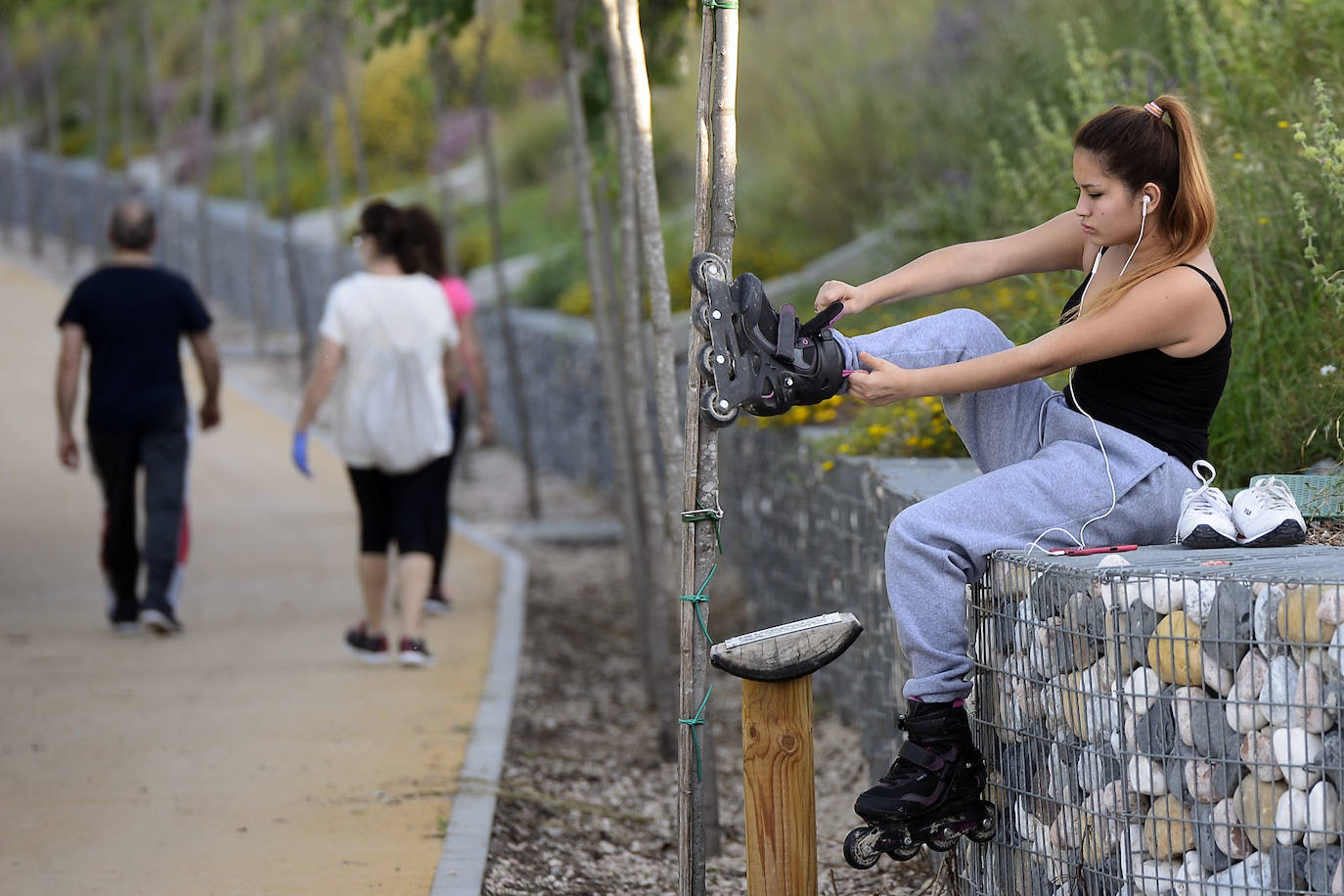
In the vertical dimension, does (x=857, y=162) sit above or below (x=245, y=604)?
above

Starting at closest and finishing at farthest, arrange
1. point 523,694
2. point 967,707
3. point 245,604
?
point 967,707 < point 523,694 < point 245,604

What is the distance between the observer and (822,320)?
3.30 m

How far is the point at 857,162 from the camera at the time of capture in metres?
10.3

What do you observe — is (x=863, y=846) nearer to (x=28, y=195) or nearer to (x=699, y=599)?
(x=699, y=599)

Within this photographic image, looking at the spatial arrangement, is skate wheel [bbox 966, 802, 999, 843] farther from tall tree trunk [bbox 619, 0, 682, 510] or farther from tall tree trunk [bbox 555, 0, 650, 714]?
tall tree trunk [bbox 555, 0, 650, 714]

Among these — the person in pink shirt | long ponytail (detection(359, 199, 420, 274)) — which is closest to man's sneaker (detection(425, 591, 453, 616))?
the person in pink shirt

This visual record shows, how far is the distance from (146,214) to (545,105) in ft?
44.3

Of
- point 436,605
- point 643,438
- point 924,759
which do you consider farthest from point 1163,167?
point 436,605

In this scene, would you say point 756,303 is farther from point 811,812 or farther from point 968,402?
point 811,812

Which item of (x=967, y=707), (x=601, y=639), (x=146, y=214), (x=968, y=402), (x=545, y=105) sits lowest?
(x=601, y=639)

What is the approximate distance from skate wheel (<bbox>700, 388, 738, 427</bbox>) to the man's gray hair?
4419mm

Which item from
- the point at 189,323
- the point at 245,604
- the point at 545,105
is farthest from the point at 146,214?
the point at 545,105

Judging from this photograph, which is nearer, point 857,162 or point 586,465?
point 857,162

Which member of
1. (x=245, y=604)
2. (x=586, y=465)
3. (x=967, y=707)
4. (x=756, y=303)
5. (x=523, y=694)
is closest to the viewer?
(x=756, y=303)
